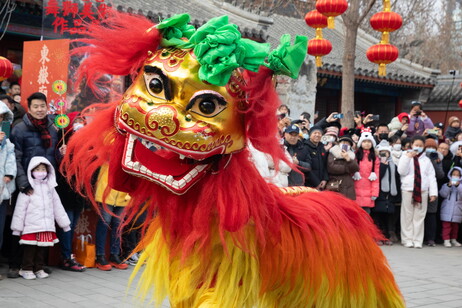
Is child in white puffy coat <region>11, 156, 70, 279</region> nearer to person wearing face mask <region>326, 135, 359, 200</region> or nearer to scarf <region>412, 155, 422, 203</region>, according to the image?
person wearing face mask <region>326, 135, 359, 200</region>

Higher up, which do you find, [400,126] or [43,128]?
[400,126]

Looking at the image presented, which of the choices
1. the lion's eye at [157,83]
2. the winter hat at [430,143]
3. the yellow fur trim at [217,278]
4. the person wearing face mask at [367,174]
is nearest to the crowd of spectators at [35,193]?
the yellow fur trim at [217,278]

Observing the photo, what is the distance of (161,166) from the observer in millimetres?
2938

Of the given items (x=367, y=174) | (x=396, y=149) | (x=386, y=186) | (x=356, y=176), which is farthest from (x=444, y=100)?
(x=356, y=176)

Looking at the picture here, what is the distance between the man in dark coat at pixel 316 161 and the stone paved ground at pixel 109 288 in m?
1.39

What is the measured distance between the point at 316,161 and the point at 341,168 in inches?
15.7

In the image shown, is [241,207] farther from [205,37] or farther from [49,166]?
[49,166]

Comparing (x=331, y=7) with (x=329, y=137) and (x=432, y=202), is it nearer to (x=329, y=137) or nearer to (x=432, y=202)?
(x=329, y=137)

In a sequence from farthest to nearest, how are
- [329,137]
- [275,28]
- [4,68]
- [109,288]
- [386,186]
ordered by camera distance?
[275,28] < [386,186] < [329,137] < [4,68] < [109,288]

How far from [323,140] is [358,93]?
9.65m

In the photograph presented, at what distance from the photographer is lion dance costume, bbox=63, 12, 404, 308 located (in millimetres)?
2861

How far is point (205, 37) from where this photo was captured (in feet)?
9.64

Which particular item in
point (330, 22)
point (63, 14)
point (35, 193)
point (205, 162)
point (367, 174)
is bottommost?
point (35, 193)

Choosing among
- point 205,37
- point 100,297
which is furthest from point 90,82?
point 100,297
